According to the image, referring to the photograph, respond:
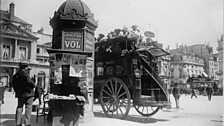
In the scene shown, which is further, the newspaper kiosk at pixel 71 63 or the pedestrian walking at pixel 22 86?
the newspaper kiosk at pixel 71 63

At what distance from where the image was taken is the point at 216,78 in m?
5.77

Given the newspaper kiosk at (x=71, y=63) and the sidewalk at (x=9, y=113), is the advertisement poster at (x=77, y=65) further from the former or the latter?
the sidewalk at (x=9, y=113)

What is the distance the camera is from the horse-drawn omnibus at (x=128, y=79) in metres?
5.62

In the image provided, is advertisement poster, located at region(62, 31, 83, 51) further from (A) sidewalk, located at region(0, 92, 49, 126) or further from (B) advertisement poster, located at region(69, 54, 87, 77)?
(A) sidewalk, located at region(0, 92, 49, 126)

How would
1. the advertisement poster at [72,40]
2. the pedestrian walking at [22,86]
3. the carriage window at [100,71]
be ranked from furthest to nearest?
the carriage window at [100,71] → the advertisement poster at [72,40] → the pedestrian walking at [22,86]

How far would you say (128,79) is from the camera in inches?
229

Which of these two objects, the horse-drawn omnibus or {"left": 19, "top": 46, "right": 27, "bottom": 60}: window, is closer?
{"left": 19, "top": 46, "right": 27, "bottom": 60}: window

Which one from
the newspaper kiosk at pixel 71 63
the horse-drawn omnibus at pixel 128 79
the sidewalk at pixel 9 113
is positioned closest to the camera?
the newspaper kiosk at pixel 71 63

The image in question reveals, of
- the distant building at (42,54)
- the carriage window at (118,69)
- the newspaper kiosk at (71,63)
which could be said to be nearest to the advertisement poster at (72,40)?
the newspaper kiosk at (71,63)

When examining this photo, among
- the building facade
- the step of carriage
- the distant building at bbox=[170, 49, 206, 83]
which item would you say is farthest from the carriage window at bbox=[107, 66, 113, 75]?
the building facade

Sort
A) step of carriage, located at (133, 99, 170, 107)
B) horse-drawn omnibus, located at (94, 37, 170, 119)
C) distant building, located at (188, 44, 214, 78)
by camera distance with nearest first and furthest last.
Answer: step of carriage, located at (133, 99, 170, 107), distant building, located at (188, 44, 214, 78), horse-drawn omnibus, located at (94, 37, 170, 119)

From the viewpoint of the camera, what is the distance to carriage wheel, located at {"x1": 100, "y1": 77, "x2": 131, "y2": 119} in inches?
224

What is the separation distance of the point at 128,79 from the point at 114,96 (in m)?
0.52

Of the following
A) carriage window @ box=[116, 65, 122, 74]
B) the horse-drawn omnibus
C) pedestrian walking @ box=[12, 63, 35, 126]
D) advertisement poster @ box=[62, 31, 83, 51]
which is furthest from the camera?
carriage window @ box=[116, 65, 122, 74]
